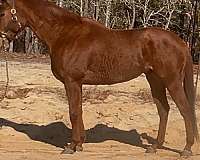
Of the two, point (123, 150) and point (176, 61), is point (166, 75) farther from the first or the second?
point (123, 150)

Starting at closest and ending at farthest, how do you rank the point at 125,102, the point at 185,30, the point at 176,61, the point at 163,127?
1. the point at 176,61
2. the point at 163,127
3. the point at 125,102
4. the point at 185,30

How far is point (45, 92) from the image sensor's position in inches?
424

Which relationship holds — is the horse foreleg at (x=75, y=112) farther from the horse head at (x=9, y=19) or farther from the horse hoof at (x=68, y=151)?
the horse head at (x=9, y=19)

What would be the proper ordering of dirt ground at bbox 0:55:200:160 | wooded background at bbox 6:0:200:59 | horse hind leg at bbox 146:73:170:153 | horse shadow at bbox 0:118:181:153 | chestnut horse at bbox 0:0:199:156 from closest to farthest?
chestnut horse at bbox 0:0:199:156
dirt ground at bbox 0:55:200:160
horse hind leg at bbox 146:73:170:153
horse shadow at bbox 0:118:181:153
wooded background at bbox 6:0:200:59

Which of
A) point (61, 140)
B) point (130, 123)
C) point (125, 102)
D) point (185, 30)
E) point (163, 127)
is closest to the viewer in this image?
point (163, 127)

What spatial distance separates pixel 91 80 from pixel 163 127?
143 centimetres

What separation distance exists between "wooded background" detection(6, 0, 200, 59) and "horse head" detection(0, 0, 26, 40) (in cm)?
2119

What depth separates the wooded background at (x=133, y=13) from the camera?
2998 cm

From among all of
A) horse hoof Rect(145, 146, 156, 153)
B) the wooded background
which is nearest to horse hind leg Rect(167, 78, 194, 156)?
horse hoof Rect(145, 146, 156, 153)

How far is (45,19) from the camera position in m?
7.66

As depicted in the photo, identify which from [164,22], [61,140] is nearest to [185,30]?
[164,22]

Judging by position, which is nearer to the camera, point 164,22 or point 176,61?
point 176,61

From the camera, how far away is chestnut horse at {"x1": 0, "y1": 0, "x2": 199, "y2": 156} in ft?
24.3

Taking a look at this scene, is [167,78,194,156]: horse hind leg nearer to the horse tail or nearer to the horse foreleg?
the horse tail
